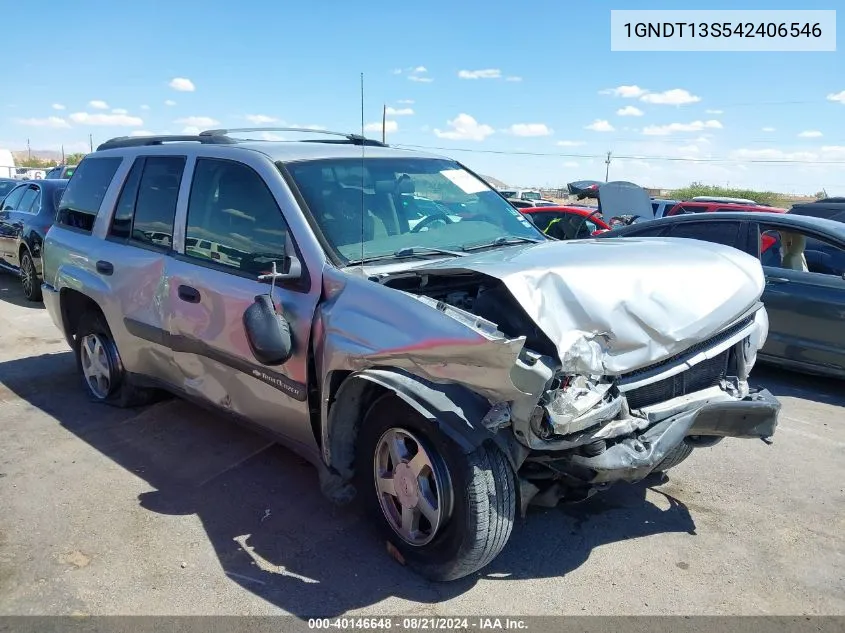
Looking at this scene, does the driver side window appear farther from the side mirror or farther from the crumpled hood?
the side mirror

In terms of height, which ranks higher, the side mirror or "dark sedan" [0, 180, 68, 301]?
"dark sedan" [0, 180, 68, 301]

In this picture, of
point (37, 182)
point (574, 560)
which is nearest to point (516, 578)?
point (574, 560)

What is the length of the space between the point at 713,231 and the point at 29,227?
902 cm

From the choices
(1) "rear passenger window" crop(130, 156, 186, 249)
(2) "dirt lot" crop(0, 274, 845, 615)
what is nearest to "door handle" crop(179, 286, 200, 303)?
(1) "rear passenger window" crop(130, 156, 186, 249)

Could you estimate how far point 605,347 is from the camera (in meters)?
2.80

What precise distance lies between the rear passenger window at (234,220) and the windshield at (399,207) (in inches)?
9.0

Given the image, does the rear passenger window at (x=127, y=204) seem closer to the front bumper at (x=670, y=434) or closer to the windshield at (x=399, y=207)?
the windshield at (x=399, y=207)

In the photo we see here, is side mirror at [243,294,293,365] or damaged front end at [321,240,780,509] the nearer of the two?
damaged front end at [321,240,780,509]

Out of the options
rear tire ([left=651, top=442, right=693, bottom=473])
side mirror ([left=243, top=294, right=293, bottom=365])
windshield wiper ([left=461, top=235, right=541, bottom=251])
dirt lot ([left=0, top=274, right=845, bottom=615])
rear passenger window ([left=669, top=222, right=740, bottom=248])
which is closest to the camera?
dirt lot ([left=0, top=274, right=845, bottom=615])

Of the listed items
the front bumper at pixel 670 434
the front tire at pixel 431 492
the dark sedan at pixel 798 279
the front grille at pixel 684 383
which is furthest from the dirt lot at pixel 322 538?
the dark sedan at pixel 798 279

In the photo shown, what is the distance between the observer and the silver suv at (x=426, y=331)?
2717mm

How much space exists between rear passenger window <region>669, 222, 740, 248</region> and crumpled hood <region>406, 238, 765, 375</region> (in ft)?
9.78

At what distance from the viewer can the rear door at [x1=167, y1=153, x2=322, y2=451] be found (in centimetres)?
340

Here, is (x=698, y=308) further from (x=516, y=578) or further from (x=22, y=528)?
(x=22, y=528)
